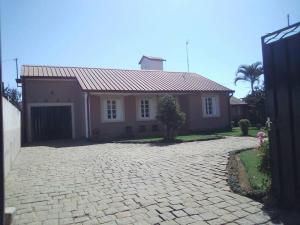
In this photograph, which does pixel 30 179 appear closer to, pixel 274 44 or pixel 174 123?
pixel 274 44

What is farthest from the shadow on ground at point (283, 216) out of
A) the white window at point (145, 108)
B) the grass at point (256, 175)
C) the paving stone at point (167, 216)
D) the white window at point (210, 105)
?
the white window at point (210, 105)

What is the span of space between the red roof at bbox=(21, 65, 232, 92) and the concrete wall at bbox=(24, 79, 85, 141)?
536 mm

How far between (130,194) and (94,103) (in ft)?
45.2

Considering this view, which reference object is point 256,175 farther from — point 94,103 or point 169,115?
point 94,103

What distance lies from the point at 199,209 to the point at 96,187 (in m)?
2.64

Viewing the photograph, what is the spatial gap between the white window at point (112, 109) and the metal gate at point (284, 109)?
15367 mm

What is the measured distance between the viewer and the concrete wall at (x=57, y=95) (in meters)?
18.7

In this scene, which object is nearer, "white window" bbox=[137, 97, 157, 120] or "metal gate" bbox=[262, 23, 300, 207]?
"metal gate" bbox=[262, 23, 300, 207]

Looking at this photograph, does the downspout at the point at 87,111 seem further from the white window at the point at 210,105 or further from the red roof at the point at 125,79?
the white window at the point at 210,105

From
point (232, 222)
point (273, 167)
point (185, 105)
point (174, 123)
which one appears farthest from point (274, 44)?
point (185, 105)

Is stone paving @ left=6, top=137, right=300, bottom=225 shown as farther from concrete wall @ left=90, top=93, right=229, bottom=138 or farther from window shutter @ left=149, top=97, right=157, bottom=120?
window shutter @ left=149, top=97, right=157, bottom=120

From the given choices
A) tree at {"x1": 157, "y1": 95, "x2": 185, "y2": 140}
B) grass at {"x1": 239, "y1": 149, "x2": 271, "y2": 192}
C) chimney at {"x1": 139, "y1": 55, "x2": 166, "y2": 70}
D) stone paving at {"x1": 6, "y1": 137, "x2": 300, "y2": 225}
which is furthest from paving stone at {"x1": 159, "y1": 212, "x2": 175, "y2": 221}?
chimney at {"x1": 139, "y1": 55, "x2": 166, "y2": 70}

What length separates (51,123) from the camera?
63.4ft

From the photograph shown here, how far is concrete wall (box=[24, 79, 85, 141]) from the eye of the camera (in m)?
18.7
